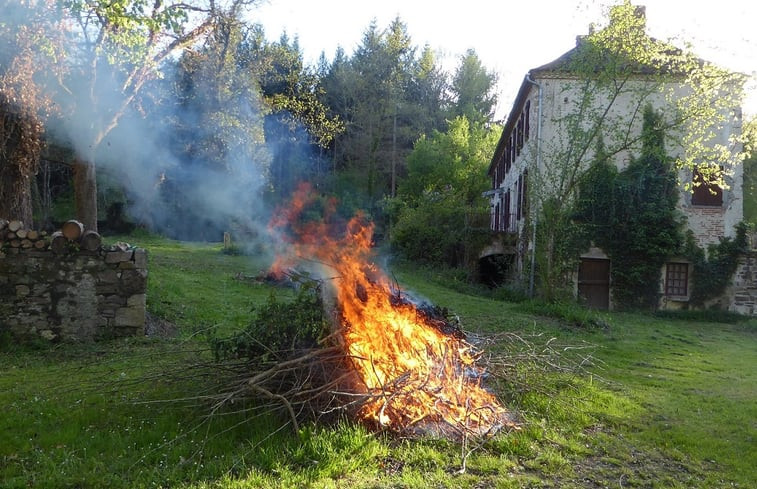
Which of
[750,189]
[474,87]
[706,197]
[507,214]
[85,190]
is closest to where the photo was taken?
[85,190]

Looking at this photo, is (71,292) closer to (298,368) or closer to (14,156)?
(14,156)

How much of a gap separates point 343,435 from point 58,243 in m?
6.25

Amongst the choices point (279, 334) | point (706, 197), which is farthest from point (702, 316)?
point (279, 334)

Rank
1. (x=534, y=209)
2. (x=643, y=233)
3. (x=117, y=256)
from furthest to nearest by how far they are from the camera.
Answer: (x=643, y=233) < (x=534, y=209) < (x=117, y=256)

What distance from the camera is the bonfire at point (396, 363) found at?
4953 mm

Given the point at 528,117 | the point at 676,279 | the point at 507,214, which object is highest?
the point at 528,117

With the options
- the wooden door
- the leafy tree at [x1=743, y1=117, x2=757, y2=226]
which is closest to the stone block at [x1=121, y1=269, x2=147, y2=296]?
the wooden door

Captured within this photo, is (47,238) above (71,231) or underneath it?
underneath

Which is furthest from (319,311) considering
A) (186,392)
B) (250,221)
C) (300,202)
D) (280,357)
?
(300,202)

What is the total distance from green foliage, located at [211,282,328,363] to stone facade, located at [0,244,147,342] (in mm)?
3778

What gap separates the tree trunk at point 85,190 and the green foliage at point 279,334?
7.50m

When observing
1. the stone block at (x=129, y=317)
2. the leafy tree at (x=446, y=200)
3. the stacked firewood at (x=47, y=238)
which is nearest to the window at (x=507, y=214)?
the leafy tree at (x=446, y=200)

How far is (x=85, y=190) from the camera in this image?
1152cm

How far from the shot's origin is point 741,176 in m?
19.4
